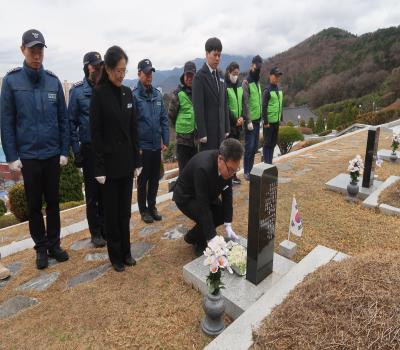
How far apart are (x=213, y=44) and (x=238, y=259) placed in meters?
2.68

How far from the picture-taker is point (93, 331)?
2531mm

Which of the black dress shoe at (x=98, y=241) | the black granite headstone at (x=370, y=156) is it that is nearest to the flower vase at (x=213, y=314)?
the black dress shoe at (x=98, y=241)

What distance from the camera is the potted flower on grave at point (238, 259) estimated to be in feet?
9.98

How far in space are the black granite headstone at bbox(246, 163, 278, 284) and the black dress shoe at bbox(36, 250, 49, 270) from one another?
2156 mm

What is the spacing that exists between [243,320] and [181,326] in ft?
1.75

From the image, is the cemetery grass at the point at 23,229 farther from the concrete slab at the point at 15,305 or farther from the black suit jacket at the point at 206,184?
the black suit jacket at the point at 206,184

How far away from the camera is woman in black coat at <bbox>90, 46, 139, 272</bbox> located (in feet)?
9.57

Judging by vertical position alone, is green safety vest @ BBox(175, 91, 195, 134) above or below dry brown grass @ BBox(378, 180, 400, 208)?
above

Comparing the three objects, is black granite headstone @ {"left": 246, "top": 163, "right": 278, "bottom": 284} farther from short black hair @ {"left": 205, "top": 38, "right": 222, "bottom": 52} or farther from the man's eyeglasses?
short black hair @ {"left": 205, "top": 38, "right": 222, "bottom": 52}

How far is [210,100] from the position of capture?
4375mm

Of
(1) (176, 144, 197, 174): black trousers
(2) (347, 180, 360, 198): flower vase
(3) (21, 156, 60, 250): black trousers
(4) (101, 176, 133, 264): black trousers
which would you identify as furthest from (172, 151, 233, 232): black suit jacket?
(2) (347, 180, 360, 198): flower vase

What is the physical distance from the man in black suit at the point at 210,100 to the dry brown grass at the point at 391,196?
277 cm

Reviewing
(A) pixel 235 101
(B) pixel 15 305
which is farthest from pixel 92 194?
(A) pixel 235 101

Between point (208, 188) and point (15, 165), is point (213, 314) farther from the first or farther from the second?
point (15, 165)
